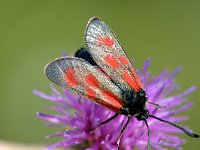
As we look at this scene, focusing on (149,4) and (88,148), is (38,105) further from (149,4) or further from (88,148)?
(88,148)

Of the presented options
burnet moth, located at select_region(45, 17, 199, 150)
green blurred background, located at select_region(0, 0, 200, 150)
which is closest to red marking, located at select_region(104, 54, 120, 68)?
burnet moth, located at select_region(45, 17, 199, 150)

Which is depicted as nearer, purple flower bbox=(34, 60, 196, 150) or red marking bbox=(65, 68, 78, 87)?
red marking bbox=(65, 68, 78, 87)

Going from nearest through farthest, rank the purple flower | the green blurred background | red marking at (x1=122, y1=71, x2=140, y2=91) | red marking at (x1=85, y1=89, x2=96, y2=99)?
red marking at (x1=85, y1=89, x2=96, y2=99) → red marking at (x1=122, y1=71, x2=140, y2=91) → the purple flower → the green blurred background

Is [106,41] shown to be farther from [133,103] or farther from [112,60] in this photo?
[133,103]

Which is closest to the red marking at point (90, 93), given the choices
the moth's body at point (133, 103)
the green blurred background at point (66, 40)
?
the moth's body at point (133, 103)

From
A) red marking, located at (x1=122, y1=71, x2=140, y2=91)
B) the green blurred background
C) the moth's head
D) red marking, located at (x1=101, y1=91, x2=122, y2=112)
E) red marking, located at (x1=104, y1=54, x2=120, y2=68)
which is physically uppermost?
the green blurred background

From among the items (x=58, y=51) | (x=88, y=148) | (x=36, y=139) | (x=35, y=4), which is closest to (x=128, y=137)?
(x=88, y=148)

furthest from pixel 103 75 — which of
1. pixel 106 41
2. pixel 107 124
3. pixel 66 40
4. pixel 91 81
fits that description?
pixel 66 40

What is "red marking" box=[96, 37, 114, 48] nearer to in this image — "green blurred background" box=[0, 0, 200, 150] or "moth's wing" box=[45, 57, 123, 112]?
"moth's wing" box=[45, 57, 123, 112]
